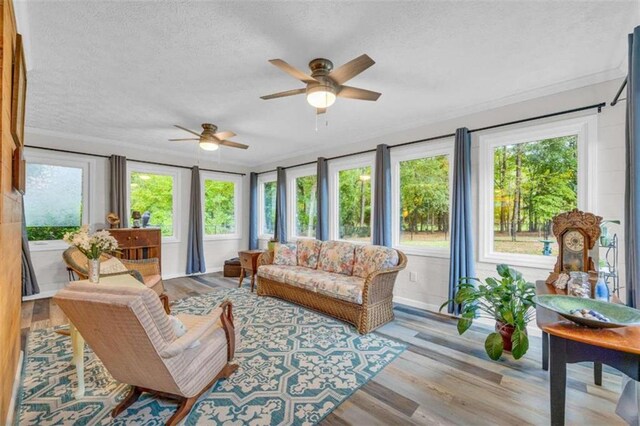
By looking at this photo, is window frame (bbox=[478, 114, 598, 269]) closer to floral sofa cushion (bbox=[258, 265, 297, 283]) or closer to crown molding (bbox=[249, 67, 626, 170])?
crown molding (bbox=[249, 67, 626, 170])

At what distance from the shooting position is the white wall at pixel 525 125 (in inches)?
102

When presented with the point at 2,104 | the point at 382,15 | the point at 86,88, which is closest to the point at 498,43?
the point at 382,15

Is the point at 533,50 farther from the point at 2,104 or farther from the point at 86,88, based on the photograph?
the point at 86,88

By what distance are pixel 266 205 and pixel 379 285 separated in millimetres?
4280

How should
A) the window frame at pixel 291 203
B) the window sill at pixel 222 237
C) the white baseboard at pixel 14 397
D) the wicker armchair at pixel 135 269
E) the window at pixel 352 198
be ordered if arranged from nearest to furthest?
the white baseboard at pixel 14 397, the wicker armchair at pixel 135 269, the window at pixel 352 198, the window frame at pixel 291 203, the window sill at pixel 222 237

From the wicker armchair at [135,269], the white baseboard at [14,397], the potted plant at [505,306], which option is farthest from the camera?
the wicker armchair at [135,269]

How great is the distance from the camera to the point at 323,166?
5.14m

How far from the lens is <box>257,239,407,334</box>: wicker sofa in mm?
3150

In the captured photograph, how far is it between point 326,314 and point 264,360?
1.22 meters

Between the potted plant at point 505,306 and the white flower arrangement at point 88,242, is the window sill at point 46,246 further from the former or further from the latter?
the potted plant at point 505,306

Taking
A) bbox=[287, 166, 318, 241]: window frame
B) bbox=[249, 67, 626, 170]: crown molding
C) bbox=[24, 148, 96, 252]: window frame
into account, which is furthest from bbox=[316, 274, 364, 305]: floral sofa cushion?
bbox=[24, 148, 96, 252]: window frame

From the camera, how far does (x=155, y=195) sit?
5477 mm

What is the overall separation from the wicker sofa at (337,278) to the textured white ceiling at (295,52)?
1967 millimetres

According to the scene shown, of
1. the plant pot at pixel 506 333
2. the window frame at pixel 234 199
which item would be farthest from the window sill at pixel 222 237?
the plant pot at pixel 506 333
